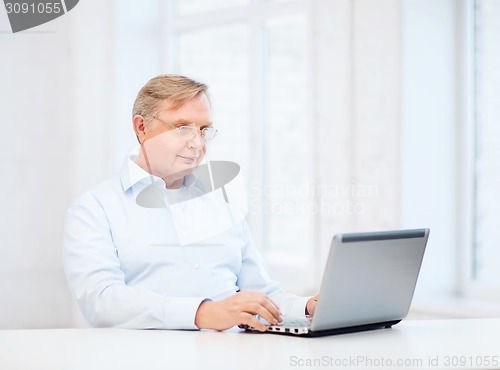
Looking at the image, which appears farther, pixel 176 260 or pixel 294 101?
pixel 294 101

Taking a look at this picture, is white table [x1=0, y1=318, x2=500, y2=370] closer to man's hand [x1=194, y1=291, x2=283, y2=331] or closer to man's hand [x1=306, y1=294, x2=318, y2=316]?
man's hand [x1=194, y1=291, x2=283, y2=331]

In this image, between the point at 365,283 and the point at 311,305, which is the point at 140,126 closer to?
the point at 311,305

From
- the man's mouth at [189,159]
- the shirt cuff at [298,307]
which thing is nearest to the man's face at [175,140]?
the man's mouth at [189,159]

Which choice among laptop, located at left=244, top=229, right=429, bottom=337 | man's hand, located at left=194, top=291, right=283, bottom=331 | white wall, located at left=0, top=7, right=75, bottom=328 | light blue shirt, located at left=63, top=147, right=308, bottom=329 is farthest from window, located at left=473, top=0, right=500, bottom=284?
white wall, located at left=0, top=7, right=75, bottom=328

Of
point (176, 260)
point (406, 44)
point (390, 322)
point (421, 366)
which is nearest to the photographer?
Result: point (421, 366)

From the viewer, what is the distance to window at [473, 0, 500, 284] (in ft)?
10.6

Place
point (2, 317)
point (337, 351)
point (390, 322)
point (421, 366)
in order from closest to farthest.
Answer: point (421, 366)
point (337, 351)
point (390, 322)
point (2, 317)

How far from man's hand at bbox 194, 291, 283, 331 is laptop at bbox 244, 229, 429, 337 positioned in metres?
0.03

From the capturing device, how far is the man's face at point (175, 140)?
7.22ft

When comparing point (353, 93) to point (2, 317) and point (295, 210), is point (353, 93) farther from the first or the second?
point (2, 317)

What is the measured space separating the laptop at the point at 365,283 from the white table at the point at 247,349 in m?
0.03

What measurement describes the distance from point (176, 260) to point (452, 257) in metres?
1.61

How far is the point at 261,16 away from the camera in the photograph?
398 cm

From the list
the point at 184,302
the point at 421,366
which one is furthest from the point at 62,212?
the point at 421,366
